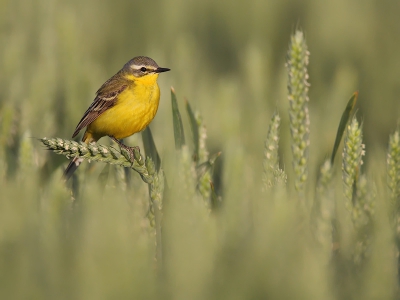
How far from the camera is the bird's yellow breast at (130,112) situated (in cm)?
295

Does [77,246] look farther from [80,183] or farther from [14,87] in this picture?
[14,87]

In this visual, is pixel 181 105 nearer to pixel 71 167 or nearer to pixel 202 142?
pixel 71 167

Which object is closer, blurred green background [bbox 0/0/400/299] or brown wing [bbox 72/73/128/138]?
blurred green background [bbox 0/0/400/299]

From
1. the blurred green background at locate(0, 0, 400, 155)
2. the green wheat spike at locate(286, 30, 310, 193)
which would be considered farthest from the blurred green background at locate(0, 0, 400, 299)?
the green wheat spike at locate(286, 30, 310, 193)

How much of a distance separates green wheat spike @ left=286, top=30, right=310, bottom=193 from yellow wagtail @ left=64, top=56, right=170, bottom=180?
3.55 feet

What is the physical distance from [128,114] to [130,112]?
0.01 m

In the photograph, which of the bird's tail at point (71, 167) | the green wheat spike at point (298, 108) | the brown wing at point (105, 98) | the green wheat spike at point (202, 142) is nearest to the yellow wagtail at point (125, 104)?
the brown wing at point (105, 98)

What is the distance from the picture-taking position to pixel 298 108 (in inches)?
71.5

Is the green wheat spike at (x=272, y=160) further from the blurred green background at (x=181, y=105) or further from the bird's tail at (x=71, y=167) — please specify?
the bird's tail at (x=71, y=167)

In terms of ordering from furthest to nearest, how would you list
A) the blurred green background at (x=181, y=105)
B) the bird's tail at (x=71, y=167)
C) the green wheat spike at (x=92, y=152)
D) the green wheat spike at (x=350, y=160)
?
1. the bird's tail at (x=71, y=167)
2. the green wheat spike at (x=350, y=160)
3. the green wheat spike at (x=92, y=152)
4. the blurred green background at (x=181, y=105)

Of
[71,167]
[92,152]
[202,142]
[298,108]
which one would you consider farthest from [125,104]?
[92,152]

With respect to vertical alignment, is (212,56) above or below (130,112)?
above

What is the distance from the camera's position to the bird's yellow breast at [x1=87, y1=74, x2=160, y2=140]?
2.95 metres

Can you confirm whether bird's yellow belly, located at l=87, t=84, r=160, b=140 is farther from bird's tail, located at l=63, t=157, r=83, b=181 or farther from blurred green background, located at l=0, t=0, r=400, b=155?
bird's tail, located at l=63, t=157, r=83, b=181
